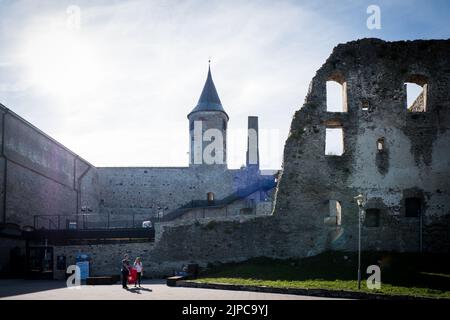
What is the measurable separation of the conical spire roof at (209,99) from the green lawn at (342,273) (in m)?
21.6

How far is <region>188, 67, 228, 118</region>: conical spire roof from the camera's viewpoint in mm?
39875

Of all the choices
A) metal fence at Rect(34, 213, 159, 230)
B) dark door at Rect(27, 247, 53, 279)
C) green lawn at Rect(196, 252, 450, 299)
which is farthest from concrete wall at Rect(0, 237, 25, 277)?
green lawn at Rect(196, 252, 450, 299)

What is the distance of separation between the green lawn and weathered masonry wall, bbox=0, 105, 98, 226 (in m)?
12.7

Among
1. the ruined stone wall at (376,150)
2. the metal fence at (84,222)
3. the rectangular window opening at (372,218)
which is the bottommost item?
the metal fence at (84,222)

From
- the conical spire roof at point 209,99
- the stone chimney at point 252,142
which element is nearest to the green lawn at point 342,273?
the stone chimney at point 252,142

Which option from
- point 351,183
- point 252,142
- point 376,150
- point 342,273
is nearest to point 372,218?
point 351,183

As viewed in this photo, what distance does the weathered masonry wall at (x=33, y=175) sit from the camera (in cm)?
2442

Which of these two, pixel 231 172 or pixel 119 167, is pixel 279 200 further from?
pixel 119 167

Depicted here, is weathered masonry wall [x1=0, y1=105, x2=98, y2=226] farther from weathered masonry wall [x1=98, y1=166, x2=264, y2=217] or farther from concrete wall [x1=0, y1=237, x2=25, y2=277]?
weathered masonry wall [x1=98, y1=166, x2=264, y2=217]

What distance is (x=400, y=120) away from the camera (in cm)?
2131

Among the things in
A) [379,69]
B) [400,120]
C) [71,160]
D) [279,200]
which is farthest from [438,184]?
[71,160]

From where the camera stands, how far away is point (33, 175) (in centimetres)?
2741

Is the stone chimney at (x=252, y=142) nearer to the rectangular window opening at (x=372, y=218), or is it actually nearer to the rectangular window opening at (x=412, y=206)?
the rectangular window opening at (x=372, y=218)
